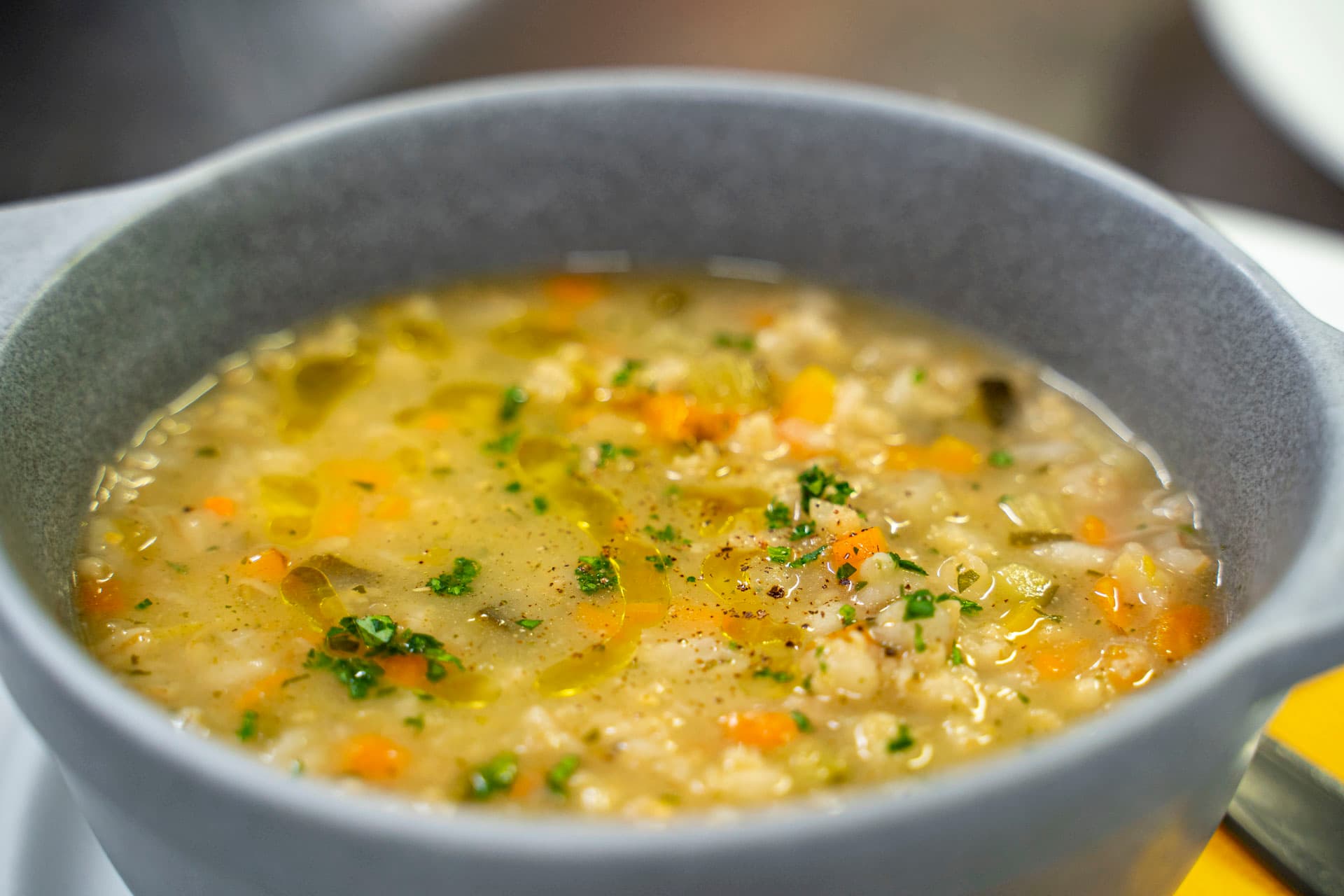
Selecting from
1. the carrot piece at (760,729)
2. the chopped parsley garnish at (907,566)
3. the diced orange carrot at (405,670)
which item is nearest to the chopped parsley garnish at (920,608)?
the chopped parsley garnish at (907,566)

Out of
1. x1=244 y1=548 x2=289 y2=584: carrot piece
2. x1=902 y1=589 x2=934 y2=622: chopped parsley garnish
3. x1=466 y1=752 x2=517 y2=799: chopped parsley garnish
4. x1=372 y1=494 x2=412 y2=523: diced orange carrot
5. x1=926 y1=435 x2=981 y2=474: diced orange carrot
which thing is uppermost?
x1=902 y1=589 x2=934 y2=622: chopped parsley garnish

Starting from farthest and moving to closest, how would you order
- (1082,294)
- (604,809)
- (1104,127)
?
(1104,127), (1082,294), (604,809)

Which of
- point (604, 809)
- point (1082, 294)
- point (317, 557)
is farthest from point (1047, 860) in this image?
point (1082, 294)

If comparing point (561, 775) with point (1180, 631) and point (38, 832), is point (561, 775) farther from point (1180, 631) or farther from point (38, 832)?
point (1180, 631)

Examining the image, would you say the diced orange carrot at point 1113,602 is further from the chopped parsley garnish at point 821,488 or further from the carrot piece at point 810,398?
the carrot piece at point 810,398

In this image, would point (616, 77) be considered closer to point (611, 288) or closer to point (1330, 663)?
point (611, 288)

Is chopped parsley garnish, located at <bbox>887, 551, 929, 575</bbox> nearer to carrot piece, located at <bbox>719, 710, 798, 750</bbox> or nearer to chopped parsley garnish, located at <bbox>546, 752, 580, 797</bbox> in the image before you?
carrot piece, located at <bbox>719, 710, 798, 750</bbox>

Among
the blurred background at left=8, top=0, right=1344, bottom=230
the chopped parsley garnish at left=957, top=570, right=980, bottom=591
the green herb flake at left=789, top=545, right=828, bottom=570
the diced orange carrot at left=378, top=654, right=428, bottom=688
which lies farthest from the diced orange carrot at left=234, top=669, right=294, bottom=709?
the blurred background at left=8, top=0, right=1344, bottom=230
